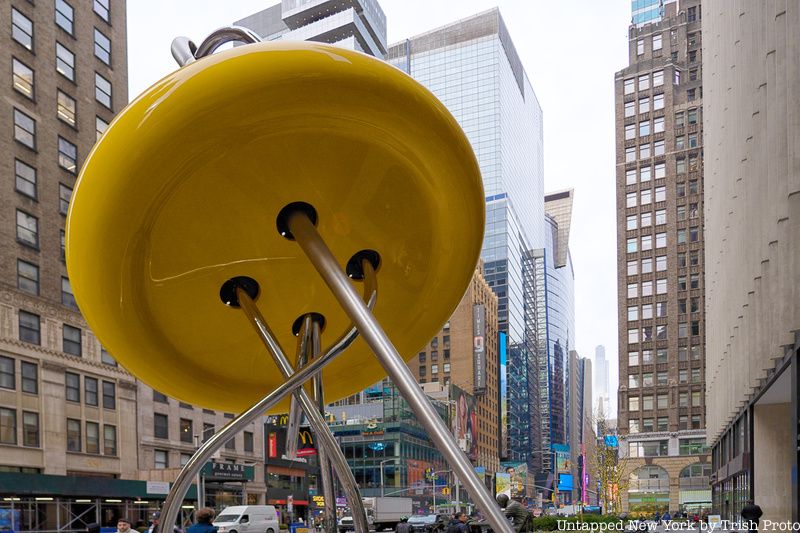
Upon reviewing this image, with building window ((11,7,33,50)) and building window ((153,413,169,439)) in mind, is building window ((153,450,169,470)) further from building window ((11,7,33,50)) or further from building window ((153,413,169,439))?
building window ((11,7,33,50))

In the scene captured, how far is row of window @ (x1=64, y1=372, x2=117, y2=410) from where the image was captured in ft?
122

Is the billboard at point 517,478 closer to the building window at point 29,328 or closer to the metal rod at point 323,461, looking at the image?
the building window at point 29,328

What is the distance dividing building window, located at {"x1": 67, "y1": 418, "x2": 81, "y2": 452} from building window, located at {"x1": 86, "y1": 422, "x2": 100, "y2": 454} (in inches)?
29.8

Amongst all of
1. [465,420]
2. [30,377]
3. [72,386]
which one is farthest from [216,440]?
[465,420]

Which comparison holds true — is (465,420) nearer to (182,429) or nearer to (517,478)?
(517,478)

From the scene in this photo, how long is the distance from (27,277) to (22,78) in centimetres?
932

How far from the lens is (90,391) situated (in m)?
38.6

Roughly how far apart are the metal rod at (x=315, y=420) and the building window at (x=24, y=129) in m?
37.7

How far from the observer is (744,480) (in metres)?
26.0

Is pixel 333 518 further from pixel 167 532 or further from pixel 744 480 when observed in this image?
pixel 744 480

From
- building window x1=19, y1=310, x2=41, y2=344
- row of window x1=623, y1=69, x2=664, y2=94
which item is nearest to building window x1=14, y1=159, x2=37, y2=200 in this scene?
building window x1=19, y1=310, x2=41, y2=344

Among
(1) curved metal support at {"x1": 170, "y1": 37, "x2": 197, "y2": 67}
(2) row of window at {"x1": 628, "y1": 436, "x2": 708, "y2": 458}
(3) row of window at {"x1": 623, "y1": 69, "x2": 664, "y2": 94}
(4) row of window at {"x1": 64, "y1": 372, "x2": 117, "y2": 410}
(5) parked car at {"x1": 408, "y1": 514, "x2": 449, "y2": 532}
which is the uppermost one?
(3) row of window at {"x1": 623, "y1": 69, "x2": 664, "y2": 94}

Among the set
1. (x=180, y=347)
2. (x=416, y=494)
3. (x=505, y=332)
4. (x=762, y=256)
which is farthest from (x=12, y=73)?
(x=505, y=332)

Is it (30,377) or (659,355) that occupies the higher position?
(30,377)
